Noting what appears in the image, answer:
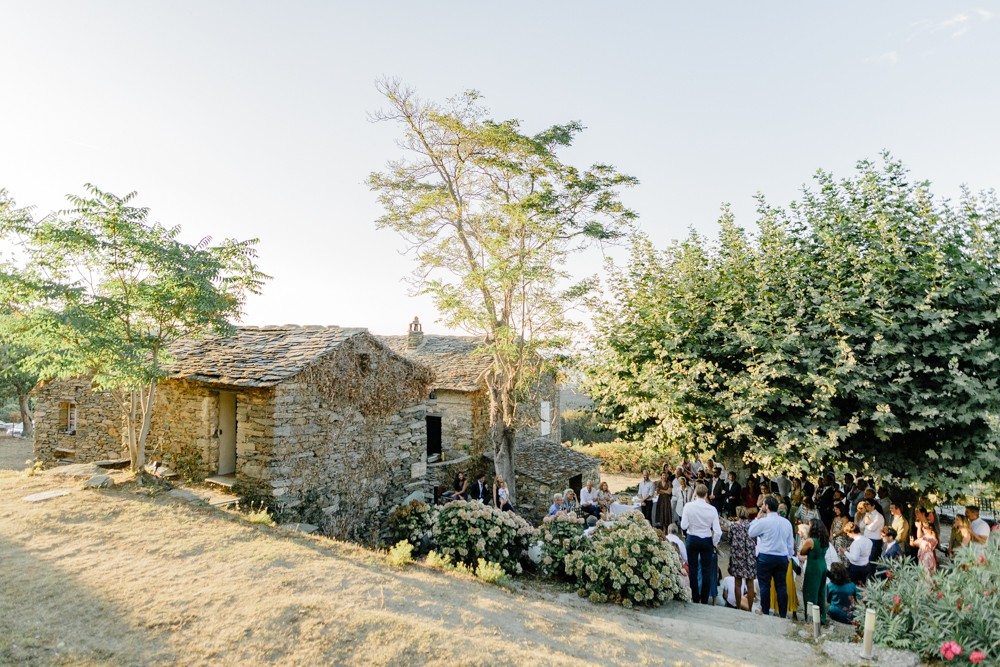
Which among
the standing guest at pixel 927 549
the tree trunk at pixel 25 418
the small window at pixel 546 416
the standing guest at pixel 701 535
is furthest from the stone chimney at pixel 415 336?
the tree trunk at pixel 25 418

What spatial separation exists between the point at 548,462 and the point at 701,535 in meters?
12.0

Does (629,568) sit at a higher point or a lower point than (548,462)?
higher

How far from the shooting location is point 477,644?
5.64 meters

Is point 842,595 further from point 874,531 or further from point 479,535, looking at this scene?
point 479,535

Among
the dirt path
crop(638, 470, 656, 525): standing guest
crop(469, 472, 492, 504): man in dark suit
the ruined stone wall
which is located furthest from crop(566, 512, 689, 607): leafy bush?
the dirt path

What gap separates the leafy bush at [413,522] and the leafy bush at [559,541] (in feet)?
9.00

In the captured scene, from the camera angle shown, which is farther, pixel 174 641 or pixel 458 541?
pixel 458 541

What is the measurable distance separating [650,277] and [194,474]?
36.5ft

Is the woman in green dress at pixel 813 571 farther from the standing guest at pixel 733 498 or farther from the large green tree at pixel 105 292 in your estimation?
the large green tree at pixel 105 292

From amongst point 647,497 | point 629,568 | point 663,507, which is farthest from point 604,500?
point 629,568

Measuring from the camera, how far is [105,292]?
996cm

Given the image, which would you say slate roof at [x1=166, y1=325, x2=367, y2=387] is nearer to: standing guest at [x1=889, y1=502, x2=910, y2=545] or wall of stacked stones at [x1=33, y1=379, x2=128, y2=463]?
wall of stacked stones at [x1=33, y1=379, x2=128, y2=463]

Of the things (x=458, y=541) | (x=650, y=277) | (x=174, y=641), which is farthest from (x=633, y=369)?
(x=174, y=641)

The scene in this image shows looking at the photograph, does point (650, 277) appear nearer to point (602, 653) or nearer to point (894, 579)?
point (894, 579)
